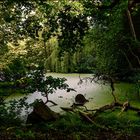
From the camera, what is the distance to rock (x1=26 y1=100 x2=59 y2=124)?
26.9 feet

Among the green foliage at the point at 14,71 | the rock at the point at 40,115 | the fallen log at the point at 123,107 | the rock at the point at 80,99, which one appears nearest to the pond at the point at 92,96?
the rock at the point at 80,99

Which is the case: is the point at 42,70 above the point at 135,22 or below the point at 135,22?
below

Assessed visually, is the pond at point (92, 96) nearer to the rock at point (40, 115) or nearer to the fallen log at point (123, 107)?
the fallen log at point (123, 107)

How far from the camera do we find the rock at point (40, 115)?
8.20 m

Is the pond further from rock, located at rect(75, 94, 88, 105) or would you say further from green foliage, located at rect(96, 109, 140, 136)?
green foliage, located at rect(96, 109, 140, 136)

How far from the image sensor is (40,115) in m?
8.20

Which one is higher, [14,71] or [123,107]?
[14,71]

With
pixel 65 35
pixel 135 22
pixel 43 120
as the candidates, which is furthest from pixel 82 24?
pixel 135 22

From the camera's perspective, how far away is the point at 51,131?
7.42 meters

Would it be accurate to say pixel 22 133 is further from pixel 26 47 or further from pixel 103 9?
pixel 26 47

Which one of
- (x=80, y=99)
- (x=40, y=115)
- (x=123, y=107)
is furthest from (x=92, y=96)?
(x=40, y=115)

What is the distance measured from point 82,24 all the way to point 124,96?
10.8 feet

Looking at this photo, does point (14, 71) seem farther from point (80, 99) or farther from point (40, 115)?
point (80, 99)

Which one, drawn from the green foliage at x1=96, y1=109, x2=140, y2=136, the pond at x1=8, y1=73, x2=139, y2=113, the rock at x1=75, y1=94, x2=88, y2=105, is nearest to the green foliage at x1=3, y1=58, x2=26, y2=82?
the pond at x1=8, y1=73, x2=139, y2=113
